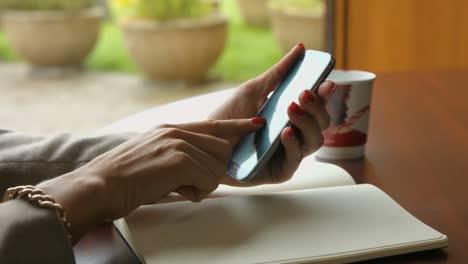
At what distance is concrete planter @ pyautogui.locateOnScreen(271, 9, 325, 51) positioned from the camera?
14.3ft

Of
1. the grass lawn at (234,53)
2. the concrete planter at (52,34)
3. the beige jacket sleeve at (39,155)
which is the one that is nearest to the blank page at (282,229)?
the beige jacket sleeve at (39,155)

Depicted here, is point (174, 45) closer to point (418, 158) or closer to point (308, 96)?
point (418, 158)

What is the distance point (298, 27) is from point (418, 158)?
3.66 meters

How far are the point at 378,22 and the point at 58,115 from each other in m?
1.84

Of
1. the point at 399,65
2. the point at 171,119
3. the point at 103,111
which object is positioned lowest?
the point at 103,111

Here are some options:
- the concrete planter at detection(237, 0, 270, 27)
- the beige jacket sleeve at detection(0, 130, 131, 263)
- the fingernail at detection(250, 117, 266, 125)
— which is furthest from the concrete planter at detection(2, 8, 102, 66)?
the fingernail at detection(250, 117, 266, 125)

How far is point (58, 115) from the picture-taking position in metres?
3.60

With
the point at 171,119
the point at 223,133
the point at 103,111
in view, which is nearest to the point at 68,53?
the point at 103,111

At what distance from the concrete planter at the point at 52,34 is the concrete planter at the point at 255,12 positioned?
1379 mm

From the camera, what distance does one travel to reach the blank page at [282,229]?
577mm

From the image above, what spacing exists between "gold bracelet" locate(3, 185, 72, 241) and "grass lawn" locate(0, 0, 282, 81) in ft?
12.0

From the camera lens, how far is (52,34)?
4.52 m

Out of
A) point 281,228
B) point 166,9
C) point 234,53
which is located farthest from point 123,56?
point 281,228

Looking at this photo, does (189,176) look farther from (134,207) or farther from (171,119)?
(171,119)
